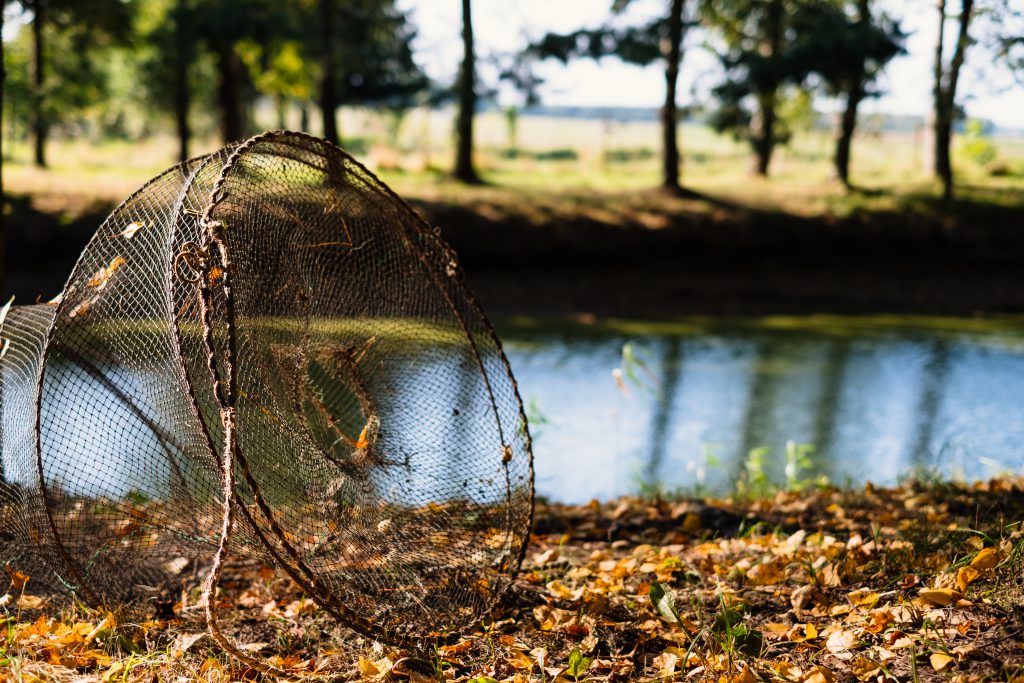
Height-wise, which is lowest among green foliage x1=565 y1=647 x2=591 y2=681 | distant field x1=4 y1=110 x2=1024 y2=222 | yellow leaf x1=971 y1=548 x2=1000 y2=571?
green foliage x1=565 y1=647 x2=591 y2=681

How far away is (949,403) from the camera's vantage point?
31.5ft

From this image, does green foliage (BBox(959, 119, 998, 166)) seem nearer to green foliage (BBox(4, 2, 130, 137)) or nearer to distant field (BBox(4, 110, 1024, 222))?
distant field (BBox(4, 110, 1024, 222))

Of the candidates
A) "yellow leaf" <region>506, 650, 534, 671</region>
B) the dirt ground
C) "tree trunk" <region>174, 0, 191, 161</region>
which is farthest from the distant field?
"yellow leaf" <region>506, 650, 534, 671</region>

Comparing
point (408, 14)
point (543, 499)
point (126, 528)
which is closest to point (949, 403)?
point (543, 499)

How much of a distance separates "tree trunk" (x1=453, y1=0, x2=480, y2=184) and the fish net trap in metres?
14.7

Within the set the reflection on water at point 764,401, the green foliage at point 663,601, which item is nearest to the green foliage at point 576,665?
the green foliage at point 663,601

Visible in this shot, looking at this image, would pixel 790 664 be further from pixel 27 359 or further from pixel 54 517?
pixel 27 359

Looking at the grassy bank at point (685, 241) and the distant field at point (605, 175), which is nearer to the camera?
the grassy bank at point (685, 241)

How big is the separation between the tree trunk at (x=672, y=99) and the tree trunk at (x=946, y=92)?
5428 mm

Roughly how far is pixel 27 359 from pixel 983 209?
19849mm

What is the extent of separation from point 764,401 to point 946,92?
531 inches

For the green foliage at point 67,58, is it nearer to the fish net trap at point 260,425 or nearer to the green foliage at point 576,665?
the fish net trap at point 260,425

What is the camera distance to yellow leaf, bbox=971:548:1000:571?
10.6 ft

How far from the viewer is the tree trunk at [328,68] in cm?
1869
